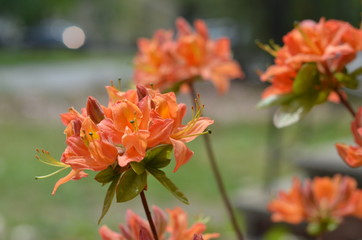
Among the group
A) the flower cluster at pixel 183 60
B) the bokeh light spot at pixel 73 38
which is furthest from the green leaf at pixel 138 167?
the bokeh light spot at pixel 73 38

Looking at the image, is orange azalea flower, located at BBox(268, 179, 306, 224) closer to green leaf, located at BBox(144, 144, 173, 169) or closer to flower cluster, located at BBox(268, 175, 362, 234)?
flower cluster, located at BBox(268, 175, 362, 234)

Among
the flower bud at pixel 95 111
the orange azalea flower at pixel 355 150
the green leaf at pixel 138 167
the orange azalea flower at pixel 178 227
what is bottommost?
the orange azalea flower at pixel 178 227

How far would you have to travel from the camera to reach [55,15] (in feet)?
82.3

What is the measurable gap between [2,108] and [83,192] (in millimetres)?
3335

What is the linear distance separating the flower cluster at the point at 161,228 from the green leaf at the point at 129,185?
0.07 metres

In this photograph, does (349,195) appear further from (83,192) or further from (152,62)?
(83,192)

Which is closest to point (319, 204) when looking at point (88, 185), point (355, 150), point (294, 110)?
point (294, 110)

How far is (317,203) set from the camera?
105 centimetres

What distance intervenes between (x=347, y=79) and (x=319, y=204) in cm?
28

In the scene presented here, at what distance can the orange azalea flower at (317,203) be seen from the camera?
41.2 inches

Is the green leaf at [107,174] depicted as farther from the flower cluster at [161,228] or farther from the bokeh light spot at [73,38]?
the bokeh light spot at [73,38]

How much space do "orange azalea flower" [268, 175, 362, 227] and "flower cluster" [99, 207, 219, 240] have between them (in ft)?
1.14

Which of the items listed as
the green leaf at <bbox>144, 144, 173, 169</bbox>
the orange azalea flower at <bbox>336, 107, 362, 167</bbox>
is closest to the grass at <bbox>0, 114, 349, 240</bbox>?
the orange azalea flower at <bbox>336, 107, 362, 167</bbox>

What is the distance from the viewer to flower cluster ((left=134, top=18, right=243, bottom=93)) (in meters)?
1.25
